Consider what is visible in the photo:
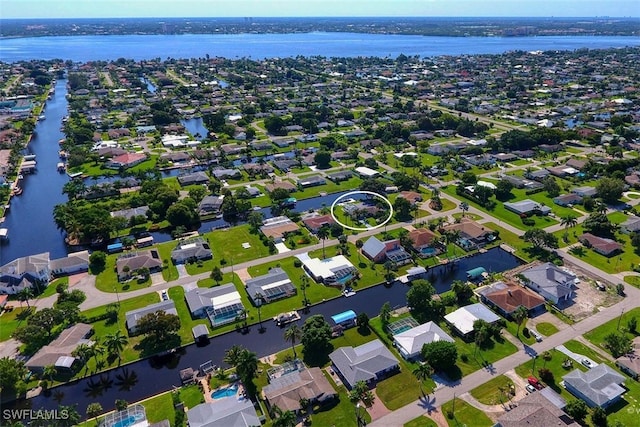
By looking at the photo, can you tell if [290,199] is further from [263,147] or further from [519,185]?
[519,185]

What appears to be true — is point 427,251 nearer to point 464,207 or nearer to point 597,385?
point 464,207

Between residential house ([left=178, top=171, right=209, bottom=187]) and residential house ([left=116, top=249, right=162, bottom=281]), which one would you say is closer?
residential house ([left=116, top=249, right=162, bottom=281])

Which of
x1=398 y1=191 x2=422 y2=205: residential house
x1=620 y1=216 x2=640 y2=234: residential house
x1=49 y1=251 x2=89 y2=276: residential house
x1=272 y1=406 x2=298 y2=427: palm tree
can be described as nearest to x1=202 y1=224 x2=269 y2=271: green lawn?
x1=49 y1=251 x2=89 y2=276: residential house

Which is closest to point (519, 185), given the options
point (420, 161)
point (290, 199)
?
point (420, 161)

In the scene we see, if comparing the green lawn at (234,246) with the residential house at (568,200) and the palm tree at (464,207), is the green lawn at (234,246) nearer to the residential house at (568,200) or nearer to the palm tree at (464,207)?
the palm tree at (464,207)

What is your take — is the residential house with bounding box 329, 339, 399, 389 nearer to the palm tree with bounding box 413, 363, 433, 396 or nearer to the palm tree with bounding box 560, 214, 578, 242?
the palm tree with bounding box 413, 363, 433, 396

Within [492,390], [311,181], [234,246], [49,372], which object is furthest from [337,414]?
[311,181]

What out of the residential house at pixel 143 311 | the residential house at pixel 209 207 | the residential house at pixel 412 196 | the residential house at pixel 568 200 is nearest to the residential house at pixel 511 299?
the residential house at pixel 412 196

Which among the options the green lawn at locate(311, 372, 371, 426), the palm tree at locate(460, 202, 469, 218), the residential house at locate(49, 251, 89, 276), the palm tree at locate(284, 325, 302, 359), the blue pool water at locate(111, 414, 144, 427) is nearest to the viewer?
the blue pool water at locate(111, 414, 144, 427)
